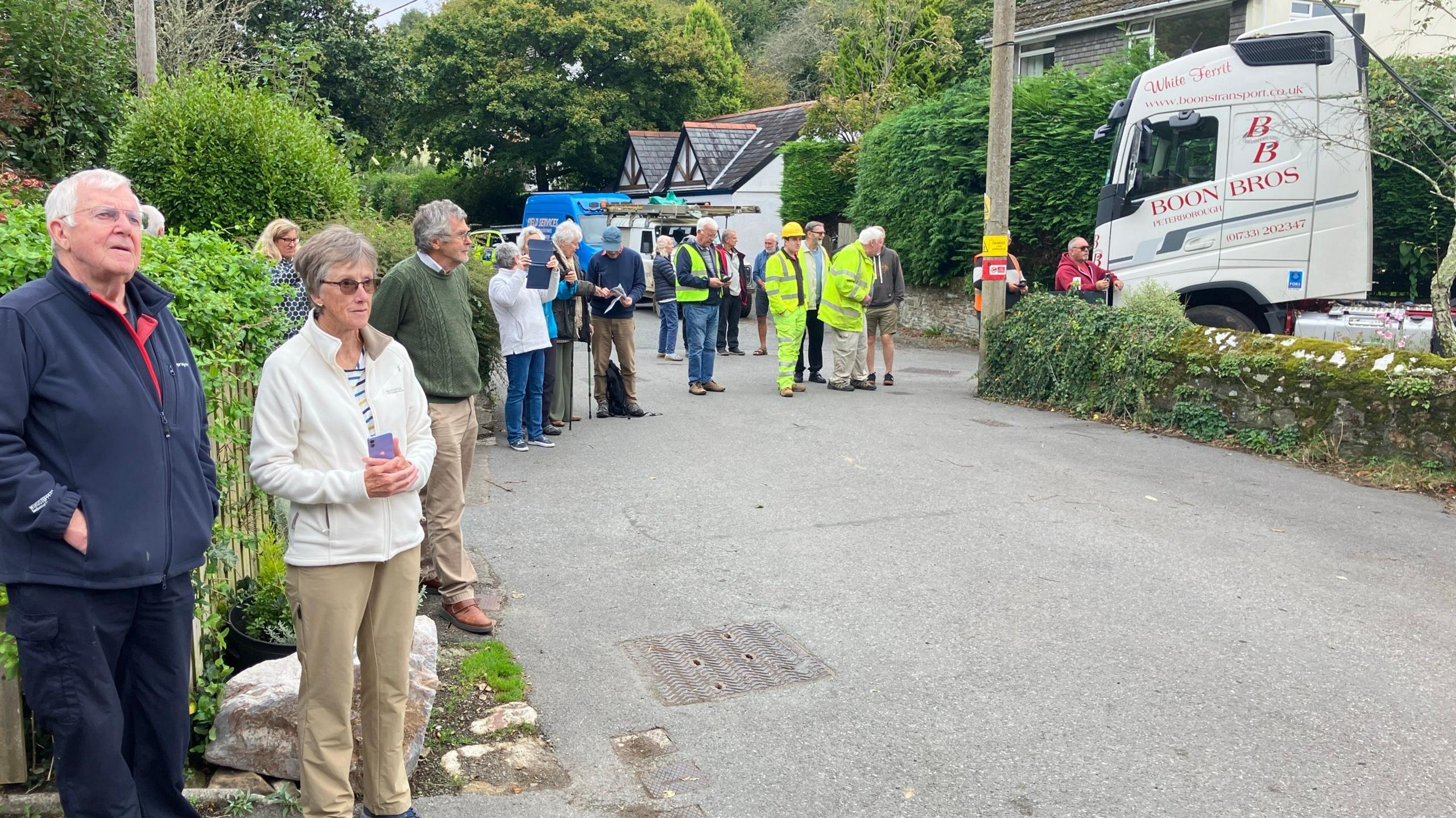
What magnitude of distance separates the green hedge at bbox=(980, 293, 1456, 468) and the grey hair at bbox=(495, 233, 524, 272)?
18.8ft

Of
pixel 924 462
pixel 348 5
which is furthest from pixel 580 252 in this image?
pixel 348 5

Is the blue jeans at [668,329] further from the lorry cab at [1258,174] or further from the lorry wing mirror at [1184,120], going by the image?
the lorry wing mirror at [1184,120]

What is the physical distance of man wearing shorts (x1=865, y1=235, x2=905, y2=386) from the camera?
1331 centimetres

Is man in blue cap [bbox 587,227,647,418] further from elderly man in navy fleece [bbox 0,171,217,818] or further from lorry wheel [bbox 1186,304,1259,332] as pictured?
elderly man in navy fleece [bbox 0,171,217,818]

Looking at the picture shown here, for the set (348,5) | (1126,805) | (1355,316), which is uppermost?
(348,5)

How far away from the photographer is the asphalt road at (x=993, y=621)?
412cm

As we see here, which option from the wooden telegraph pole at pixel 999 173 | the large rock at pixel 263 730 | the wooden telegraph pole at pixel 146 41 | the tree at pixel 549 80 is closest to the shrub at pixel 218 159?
the wooden telegraph pole at pixel 146 41

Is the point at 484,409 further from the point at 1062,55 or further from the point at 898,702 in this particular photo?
the point at 1062,55

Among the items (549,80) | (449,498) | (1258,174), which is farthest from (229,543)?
(549,80)

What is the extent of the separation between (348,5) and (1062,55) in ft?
59.5

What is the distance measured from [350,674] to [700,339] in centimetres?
946

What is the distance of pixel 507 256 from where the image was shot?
8898 millimetres

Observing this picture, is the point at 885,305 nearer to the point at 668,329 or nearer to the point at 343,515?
the point at 668,329

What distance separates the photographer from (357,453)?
3553mm
